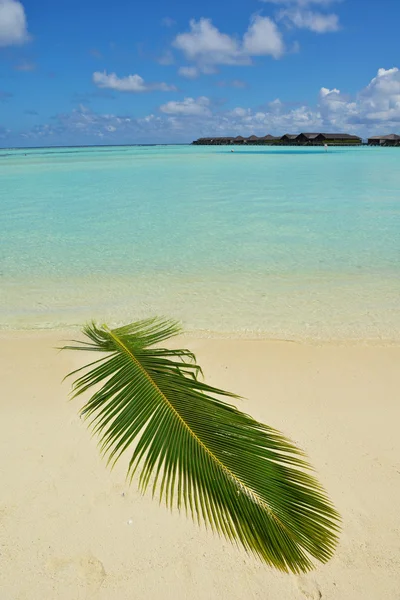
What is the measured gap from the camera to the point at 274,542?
4.55 ft

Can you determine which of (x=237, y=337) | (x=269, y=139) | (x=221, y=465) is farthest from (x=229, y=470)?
(x=269, y=139)

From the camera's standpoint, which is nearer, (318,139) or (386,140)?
(386,140)

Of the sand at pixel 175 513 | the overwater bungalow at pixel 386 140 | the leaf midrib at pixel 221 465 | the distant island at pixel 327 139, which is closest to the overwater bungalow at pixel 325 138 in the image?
the distant island at pixel 327 139

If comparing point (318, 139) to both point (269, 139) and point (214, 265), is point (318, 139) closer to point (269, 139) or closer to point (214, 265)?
point (269, 139)

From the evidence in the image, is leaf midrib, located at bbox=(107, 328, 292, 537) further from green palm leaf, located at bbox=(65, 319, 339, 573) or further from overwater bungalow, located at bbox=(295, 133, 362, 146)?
overwater bungalow, located at bbox=(295, 133, 362, 146)

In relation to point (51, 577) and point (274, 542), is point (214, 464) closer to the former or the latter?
point (274, 542)

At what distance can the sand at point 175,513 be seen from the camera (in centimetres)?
229

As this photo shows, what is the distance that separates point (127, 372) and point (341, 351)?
3.38 m

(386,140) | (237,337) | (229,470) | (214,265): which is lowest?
(237,337)

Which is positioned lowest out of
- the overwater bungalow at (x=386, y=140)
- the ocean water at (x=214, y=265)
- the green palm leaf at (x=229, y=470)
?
the ocean water at (x=214, y=265)

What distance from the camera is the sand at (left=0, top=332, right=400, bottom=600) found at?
2.29m

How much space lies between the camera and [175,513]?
107 inches

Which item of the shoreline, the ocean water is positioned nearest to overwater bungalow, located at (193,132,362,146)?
the ocean water

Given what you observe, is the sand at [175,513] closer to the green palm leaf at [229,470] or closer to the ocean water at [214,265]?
the green palm leaf at [229,470]
